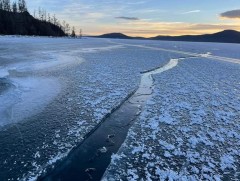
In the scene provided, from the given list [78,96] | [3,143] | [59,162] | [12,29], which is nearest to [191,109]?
[78,96]

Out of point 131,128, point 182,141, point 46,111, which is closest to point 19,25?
point 46,111

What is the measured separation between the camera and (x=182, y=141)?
22.7 ft

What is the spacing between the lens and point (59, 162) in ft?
18.2

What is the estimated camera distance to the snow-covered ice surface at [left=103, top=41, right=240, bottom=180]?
539 cm

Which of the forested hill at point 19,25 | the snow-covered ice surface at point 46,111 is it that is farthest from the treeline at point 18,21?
the snow-covered ice surface at point 46,111

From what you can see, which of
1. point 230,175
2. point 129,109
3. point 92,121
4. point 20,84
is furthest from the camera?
point 20,84

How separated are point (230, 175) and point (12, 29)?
3480 inches

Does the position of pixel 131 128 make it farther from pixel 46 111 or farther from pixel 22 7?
pixel 22 7

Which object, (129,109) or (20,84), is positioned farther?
(20,84)

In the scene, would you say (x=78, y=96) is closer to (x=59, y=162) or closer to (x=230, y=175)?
(x=59, y=162)

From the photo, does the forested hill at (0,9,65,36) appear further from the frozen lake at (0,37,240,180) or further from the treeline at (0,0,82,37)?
the frozen lake at (0,37,240,180)

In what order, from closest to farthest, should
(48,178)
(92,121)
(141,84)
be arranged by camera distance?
(48,178) → (92,121) → (141,84)

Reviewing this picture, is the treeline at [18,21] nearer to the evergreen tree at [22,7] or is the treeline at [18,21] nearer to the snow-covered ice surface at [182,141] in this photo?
the evergreen tree at [22,7]

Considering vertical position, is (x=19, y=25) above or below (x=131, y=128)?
above
